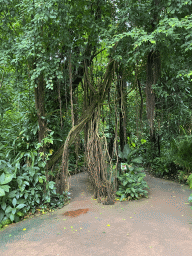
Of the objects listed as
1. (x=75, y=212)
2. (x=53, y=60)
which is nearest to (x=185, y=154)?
(x=75, y=212)

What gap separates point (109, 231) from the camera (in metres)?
3.07

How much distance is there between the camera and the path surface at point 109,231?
261cm

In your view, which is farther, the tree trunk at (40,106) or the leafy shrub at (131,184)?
the leafy shrub at (131,184)

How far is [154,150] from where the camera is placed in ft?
23.8

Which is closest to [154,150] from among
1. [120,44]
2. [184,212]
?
[184,212]

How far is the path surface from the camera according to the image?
261cm

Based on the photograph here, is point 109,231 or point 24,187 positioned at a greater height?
point 24,187

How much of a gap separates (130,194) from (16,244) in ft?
7.77

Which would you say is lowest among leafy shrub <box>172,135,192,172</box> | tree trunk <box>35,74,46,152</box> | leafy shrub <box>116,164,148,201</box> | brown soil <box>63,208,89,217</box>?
brown soil <box>63,208,89,217</box>

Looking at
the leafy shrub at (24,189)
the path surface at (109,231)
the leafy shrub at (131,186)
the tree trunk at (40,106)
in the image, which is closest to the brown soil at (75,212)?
the path surface at (109,231)

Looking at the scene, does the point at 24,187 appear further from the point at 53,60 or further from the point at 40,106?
the point at 53,60

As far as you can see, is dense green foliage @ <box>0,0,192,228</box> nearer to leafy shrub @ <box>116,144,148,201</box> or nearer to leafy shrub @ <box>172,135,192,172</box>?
leafy shrub @ <box>116,144,148,201</box>

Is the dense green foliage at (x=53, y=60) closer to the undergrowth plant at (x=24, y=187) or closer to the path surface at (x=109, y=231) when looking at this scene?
the undergrowth plant at (x=24, y=187)

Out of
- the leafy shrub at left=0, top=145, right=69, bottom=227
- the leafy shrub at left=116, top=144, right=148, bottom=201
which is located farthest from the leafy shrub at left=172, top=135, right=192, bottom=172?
the leafy shrub at left=0, top=145, right=69, bottom=227
